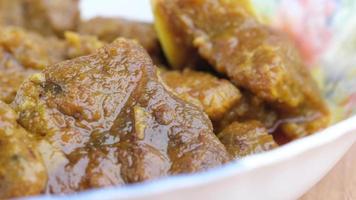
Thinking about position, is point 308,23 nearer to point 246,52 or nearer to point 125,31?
point 246,52

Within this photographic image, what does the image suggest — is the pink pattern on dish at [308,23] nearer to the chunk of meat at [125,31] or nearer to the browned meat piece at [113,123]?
the chunk of meat at [125,31]

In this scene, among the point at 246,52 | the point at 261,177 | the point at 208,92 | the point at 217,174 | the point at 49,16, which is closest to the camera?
the point at 217,174

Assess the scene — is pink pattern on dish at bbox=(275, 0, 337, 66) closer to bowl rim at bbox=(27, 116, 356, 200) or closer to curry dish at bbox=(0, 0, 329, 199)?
curry dish at bbox=(0, 0, 329, 199)

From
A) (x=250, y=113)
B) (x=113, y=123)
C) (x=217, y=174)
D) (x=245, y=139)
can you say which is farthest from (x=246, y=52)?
(x=217, y=174)

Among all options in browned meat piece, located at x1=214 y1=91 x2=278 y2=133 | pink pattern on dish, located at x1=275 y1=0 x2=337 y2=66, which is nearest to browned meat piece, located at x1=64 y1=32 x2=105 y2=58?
browned meat piece, located at x1=214 y1=91 x2=278 y2=133

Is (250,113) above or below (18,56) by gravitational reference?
below

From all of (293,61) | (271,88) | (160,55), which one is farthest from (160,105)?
(160,55)
